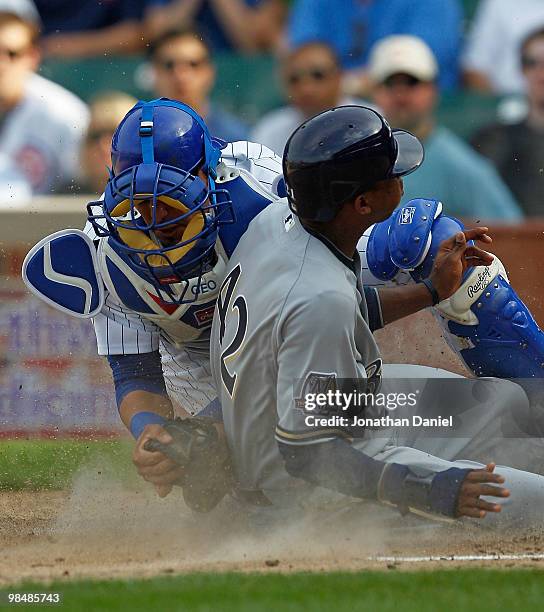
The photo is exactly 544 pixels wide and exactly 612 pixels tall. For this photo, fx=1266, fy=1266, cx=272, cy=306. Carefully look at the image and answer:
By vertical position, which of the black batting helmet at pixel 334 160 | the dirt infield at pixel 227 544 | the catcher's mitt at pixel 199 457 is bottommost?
the dirt infield at pixel 227 544

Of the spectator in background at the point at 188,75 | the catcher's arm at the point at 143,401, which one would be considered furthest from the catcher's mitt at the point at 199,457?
the spectator in background at the point at 188,75

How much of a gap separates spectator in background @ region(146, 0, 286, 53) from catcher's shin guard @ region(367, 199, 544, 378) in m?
4.71

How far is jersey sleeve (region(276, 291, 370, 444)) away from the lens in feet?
13.7

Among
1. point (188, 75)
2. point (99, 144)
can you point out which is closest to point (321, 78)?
point (188, 75)

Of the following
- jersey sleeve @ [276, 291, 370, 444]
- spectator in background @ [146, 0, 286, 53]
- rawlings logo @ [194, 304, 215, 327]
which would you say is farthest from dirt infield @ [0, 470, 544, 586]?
spectator in background @ [146, 0, 286, 53]

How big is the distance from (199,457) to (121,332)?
0.74m

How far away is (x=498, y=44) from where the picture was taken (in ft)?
30.1

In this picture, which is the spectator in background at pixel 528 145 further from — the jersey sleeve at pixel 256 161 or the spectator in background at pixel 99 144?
the jersey sleeve at pixel 256 161

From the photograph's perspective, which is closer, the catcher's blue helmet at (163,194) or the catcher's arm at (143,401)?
the catcher's blue helmet at (163,194)

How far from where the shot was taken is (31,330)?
744cm

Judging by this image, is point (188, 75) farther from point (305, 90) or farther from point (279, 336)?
point (279, 336)

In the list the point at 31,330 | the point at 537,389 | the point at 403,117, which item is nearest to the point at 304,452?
the point at 537,389

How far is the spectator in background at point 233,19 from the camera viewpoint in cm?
950

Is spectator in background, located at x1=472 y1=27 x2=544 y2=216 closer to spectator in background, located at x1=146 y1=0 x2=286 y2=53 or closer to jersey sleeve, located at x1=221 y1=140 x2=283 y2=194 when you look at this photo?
spectator in background, located at x1=146 y1=0 x2=286 y2=53
